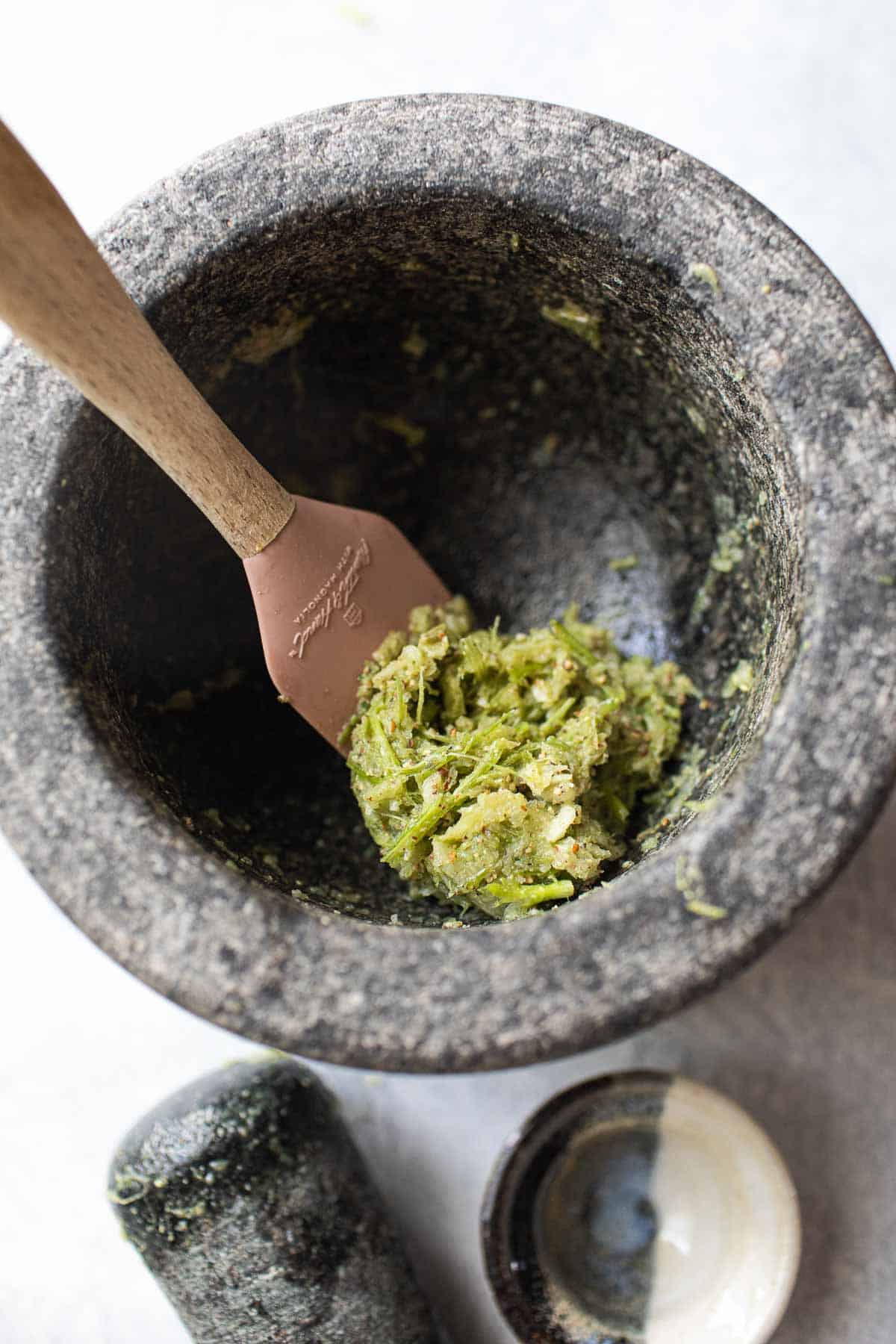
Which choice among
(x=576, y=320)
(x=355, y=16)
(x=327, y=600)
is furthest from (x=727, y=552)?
(x=355, y=16)

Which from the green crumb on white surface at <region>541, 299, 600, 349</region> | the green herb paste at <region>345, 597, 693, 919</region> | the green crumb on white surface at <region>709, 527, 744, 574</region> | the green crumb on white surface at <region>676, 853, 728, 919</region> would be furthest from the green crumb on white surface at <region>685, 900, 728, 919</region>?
the green crumb on white surface at <region>541, 299, 600, 349</region>

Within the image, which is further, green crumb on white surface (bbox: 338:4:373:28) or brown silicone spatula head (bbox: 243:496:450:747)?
green crumb on white surface (bbox: 338:4:373:28)

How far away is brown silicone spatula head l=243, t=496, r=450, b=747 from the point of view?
1.14 metres

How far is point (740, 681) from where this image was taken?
46.4 inches

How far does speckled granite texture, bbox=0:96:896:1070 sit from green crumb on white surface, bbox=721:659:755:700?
0.08ft

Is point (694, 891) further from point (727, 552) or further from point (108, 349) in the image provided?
point (108, 349)

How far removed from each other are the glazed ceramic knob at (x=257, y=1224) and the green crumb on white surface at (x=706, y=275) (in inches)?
40.0

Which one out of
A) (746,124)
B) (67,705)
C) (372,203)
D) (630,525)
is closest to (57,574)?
(67,705)

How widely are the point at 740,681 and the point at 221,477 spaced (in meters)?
0.56

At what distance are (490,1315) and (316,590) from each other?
3.41 ft

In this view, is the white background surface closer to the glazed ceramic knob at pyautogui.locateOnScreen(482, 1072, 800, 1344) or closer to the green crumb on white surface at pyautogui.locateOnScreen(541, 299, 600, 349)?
the glazed ceramic knob at pyautogui.locateOnScreen(482, 1072, 800, 1344)

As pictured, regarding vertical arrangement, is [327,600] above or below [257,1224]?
above

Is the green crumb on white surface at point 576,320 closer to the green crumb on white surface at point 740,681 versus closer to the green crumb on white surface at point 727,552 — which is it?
the green crumb on white surface at point 727,552

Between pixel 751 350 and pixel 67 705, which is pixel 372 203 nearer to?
pixel 751 350
